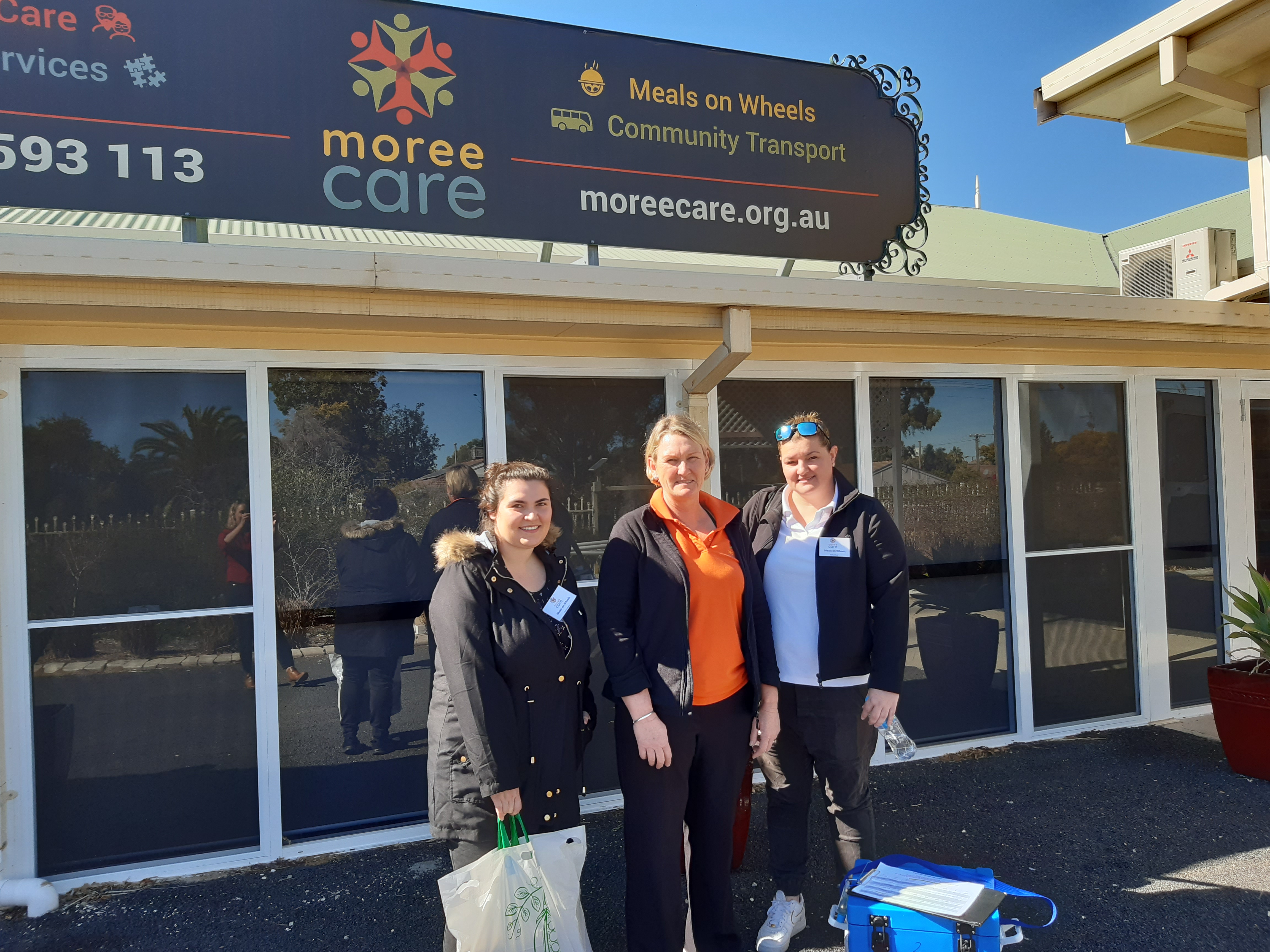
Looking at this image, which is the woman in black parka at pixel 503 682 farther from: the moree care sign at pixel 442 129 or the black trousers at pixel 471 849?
the moree care sign at pixel 442 129

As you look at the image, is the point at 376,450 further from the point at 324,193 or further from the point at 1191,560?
the point at 1191,560

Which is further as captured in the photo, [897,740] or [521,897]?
[897,740]

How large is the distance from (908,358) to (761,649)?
2508 millimetres

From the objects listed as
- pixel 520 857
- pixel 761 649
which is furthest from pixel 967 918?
pixel 520 857

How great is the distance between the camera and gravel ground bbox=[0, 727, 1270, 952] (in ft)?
9.61

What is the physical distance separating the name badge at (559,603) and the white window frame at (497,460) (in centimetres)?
147

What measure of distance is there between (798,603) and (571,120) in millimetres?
Answer: 2436

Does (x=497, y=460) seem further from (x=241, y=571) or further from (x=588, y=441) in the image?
(x=241, y=571)

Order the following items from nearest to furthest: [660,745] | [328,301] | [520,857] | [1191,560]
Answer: [520,857], [660,745], [328,301], [1191,560]

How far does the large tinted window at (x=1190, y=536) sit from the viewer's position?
5148 mm

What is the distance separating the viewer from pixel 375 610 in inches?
145

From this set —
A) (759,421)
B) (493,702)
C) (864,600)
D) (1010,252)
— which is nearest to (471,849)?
(493,702)

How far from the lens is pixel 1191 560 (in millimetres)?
5199

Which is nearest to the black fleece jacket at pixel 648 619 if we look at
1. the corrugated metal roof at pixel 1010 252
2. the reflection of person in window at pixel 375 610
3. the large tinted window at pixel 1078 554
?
the reflection of person in window at pixel 375 610
